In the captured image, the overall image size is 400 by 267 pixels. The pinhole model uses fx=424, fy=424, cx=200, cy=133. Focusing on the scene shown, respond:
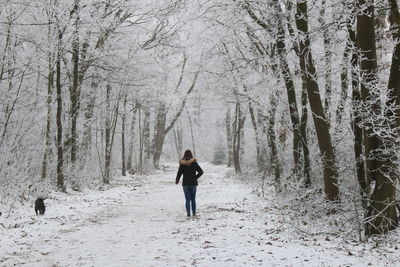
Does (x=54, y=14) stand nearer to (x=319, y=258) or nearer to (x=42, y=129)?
(x=42, y=129)

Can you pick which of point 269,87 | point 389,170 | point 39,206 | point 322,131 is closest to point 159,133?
point 269,87

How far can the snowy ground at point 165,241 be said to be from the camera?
7.12 metres

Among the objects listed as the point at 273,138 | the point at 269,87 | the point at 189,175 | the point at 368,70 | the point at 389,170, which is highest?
the point at 269,87

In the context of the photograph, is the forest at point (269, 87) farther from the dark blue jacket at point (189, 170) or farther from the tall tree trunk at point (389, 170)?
the dark blue jacket at point (189, 170)

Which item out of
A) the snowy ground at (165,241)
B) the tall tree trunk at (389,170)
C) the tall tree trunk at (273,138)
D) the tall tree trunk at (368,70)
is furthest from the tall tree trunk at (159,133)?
the tall tree trunk at (389,170)

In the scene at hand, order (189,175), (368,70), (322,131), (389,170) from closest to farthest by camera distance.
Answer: (389,170) < (368,70) < (322,131) < (189,175)

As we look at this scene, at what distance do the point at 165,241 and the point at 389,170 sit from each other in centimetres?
460

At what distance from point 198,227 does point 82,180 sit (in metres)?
10.1

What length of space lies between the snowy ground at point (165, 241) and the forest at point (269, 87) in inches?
37.8

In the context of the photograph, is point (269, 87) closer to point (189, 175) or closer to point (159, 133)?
point (189, 175)

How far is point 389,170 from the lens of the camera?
7.90 meters

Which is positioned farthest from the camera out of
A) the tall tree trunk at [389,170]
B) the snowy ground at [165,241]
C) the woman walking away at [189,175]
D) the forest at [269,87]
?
the woman walking away at [189,175]

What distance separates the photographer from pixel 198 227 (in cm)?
1034

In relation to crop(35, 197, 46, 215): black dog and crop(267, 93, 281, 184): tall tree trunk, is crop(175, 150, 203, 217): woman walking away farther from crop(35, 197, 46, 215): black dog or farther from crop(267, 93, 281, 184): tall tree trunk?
crop(267, 93, 281, 184): tall tree trunk
